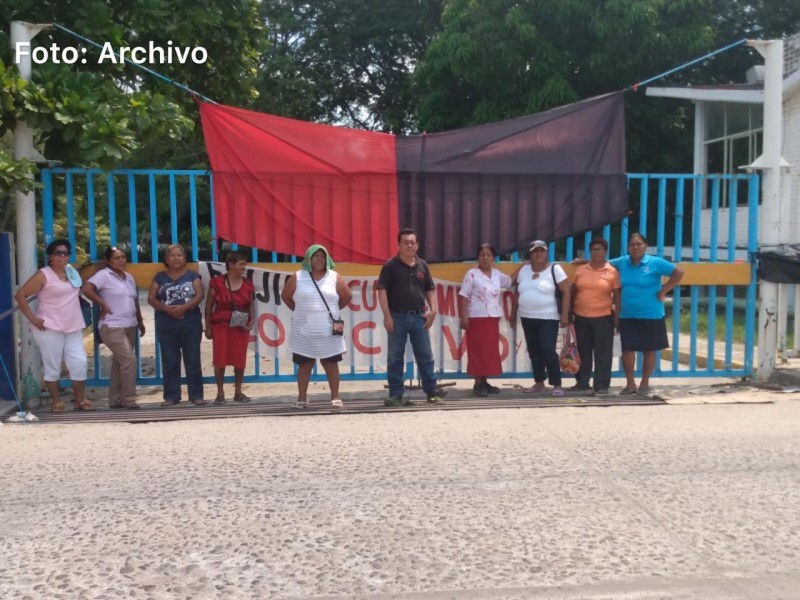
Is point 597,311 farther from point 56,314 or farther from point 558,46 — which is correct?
point 558,46

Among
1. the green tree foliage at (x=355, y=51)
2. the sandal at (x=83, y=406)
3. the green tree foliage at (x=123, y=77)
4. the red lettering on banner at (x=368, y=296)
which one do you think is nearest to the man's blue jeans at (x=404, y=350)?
the red lettering on banner at (x=368, y=296)

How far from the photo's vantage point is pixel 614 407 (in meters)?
6.96

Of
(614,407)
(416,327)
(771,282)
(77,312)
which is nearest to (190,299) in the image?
(77,312)

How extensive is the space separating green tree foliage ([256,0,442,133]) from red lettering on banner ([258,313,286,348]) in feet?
57.7

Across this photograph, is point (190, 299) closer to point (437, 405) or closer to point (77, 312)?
point (77, 312)

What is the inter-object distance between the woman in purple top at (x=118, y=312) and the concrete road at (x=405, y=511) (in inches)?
39.4

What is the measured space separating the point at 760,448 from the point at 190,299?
4.74 m

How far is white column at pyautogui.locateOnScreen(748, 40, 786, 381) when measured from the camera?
789cm

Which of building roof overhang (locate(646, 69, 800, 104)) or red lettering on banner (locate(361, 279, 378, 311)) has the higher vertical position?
building roof overhang (locate(646, 69, 800, 104))

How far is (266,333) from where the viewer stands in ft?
24.6

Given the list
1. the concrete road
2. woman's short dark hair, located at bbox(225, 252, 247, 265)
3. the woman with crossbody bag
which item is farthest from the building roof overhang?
woman's short dark hair, located at bbox(225, 252, 247, 265)

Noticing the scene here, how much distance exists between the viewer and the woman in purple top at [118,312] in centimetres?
693

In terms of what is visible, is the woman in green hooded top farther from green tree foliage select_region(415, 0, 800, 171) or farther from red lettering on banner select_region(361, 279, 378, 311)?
green tree foliage select_region(415, 0, 800, 171)

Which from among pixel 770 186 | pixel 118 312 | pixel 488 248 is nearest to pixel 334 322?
pixel 488 248
